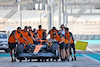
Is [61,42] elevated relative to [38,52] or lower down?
elevated

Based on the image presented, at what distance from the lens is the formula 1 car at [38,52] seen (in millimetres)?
16266

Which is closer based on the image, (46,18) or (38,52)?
(38,52)

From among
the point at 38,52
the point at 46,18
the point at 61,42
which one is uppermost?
the point at 61,42

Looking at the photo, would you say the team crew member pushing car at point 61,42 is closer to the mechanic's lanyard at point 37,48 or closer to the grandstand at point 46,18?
the mechanic's lanyard at point 37,48

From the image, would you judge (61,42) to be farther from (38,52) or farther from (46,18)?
(46,18)

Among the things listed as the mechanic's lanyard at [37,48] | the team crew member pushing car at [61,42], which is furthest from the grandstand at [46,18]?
the mechanic's lanyard at [37,48]

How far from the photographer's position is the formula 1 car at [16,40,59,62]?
53.4 feet

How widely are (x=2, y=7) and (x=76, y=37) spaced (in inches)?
1277

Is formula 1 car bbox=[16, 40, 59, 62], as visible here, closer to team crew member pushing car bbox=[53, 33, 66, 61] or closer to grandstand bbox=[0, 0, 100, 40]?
team crew member pushing car bbox=[53, 33, 66, 61]

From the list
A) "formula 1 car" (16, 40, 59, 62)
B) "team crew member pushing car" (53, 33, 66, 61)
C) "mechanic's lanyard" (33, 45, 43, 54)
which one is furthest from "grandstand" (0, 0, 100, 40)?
"mechanic's lanyard" (33, 45, 43, 54)

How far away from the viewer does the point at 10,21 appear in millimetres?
93875

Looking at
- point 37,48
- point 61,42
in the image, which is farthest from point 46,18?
point 37,48

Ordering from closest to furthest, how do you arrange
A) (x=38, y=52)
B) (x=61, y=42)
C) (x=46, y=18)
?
(x=38, y=52)
(x=61, y=42)
(x=46, y=18)

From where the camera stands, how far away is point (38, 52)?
16.4 m
